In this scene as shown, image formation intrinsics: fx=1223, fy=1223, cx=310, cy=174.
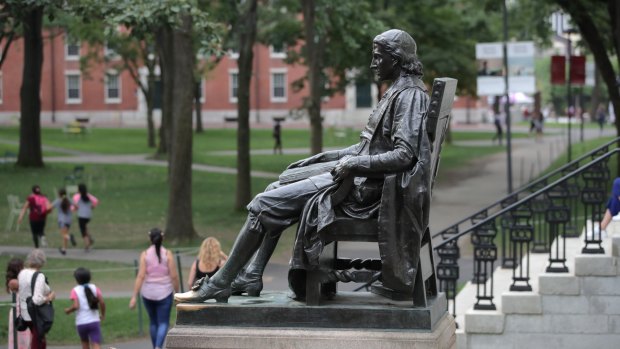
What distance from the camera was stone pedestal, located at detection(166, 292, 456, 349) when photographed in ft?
27.2

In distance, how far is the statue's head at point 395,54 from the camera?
28.6 ft

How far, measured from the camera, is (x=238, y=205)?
28.7 meters

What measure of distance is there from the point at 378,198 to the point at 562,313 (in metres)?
4.82

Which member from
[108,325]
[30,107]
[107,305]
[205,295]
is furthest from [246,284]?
[30,107]

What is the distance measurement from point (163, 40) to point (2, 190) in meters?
7.29

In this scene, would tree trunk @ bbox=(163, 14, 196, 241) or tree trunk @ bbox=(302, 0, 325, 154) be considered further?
tree trunk @ bbox=(302, 0, 325, 154)

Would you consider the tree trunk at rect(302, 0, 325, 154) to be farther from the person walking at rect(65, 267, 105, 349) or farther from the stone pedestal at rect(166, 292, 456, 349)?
the stone pedestal at rect(166, 292, 456, 349)

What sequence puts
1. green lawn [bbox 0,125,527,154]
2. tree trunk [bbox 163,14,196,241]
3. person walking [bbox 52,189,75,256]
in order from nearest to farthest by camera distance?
1. person walking [bbox 52,189,75,256]
2. tree trunk [bbox 163,14,196,241]
3. green lawn [bbox 0,125,527,154]

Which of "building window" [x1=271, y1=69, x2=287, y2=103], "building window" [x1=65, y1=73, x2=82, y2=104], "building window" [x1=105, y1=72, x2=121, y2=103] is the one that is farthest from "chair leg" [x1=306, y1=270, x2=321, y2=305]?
"building window" [x1=105, y1=72, x2=121, y2=103]

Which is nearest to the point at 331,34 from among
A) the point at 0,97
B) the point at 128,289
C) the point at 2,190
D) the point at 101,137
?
the point at 2,190

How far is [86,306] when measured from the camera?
13133 mm

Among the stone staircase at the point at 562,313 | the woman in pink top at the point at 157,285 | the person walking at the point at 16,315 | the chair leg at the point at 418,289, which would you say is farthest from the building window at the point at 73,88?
the chair leg at the point at 418,289

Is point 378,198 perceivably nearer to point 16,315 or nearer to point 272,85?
point 16,315

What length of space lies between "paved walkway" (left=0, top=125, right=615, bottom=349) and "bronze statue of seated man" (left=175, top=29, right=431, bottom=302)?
7051 mm
